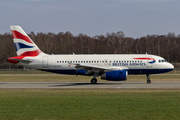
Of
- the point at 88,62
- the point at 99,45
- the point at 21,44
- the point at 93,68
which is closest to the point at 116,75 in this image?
the point at 93,68

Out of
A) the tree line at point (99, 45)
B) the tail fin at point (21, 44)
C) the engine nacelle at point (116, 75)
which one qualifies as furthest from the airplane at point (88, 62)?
the tree line at point (99, 45)

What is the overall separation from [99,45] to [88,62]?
3516 inches

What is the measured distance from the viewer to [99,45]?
12538cm

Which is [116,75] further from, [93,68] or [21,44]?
[21,44]

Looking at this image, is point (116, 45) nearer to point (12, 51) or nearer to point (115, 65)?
point (12, 51)

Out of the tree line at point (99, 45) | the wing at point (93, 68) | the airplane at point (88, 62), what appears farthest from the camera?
the tree line at point (99, 45)

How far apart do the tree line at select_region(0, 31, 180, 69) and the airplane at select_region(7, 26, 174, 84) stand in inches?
2748

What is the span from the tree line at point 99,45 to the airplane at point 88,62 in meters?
69.8

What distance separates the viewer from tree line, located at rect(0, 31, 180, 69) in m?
113

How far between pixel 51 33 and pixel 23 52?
107m

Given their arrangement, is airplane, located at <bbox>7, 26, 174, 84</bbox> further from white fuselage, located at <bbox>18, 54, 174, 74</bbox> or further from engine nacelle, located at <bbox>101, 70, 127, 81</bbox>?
engine nacelle, located at <bbox>101, 70, 127, 81</bbox>

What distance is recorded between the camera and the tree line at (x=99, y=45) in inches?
4434

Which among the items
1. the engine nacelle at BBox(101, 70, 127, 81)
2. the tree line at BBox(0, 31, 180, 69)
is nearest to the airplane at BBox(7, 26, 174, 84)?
the engine nacelle at BBox(101, 70, 127, 81)

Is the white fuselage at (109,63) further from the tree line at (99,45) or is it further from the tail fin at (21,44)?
the tree line at (99,45)
